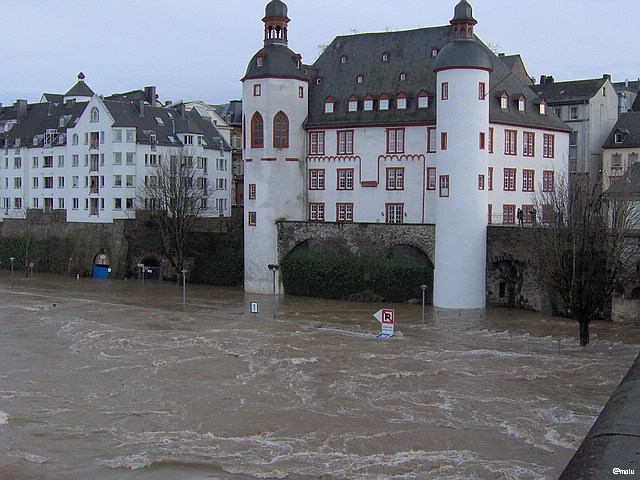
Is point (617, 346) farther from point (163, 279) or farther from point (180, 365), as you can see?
point (163, 279)

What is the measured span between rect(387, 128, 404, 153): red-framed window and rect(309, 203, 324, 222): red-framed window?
5725 mm

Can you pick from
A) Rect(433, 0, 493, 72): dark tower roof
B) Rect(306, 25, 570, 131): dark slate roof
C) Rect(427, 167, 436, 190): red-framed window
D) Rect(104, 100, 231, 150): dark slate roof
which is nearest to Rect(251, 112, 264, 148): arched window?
Rect(306, 25, 570, 131): dark slate roof

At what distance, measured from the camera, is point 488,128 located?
45.9 metres

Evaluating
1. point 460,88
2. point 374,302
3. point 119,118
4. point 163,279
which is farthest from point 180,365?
point 119,118

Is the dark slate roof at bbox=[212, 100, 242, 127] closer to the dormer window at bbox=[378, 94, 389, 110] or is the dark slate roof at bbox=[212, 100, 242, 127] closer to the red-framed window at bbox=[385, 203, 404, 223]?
the dormer window at bbox=[378, 94, 389, 110]

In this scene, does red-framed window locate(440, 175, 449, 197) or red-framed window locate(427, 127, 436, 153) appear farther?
red-framed window locate(427, 127, 436, 153)

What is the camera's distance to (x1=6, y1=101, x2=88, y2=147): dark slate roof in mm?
72938

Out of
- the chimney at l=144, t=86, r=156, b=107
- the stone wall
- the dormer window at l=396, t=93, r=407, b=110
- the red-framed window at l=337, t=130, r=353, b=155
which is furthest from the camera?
the chimney at l=144, t=86, r=156, b=107

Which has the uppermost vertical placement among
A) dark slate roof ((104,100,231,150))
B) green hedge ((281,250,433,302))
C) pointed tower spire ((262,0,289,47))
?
pointed tower spire ((262,0,289,47))

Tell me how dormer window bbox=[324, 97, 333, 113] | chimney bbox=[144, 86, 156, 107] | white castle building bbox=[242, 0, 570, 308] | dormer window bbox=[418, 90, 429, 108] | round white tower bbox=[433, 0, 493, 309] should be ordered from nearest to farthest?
round white tower bbox=[433, 0, 493, 309] → dormer window bbox=[418, 90, 429, 108] → white castle building bbox=[242, 0, 570, 308] → dormer window bbox=[324, 97, 333, 113] → chimney bbox=[144, 86, 156, 107]

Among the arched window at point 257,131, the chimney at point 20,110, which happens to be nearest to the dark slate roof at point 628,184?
the arched window at point 257,131

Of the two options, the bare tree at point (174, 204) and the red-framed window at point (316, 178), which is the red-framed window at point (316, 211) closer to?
the red-framed window at point (316, 178)

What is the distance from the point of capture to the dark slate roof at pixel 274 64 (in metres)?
51.0

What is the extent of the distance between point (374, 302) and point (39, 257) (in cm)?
3262
